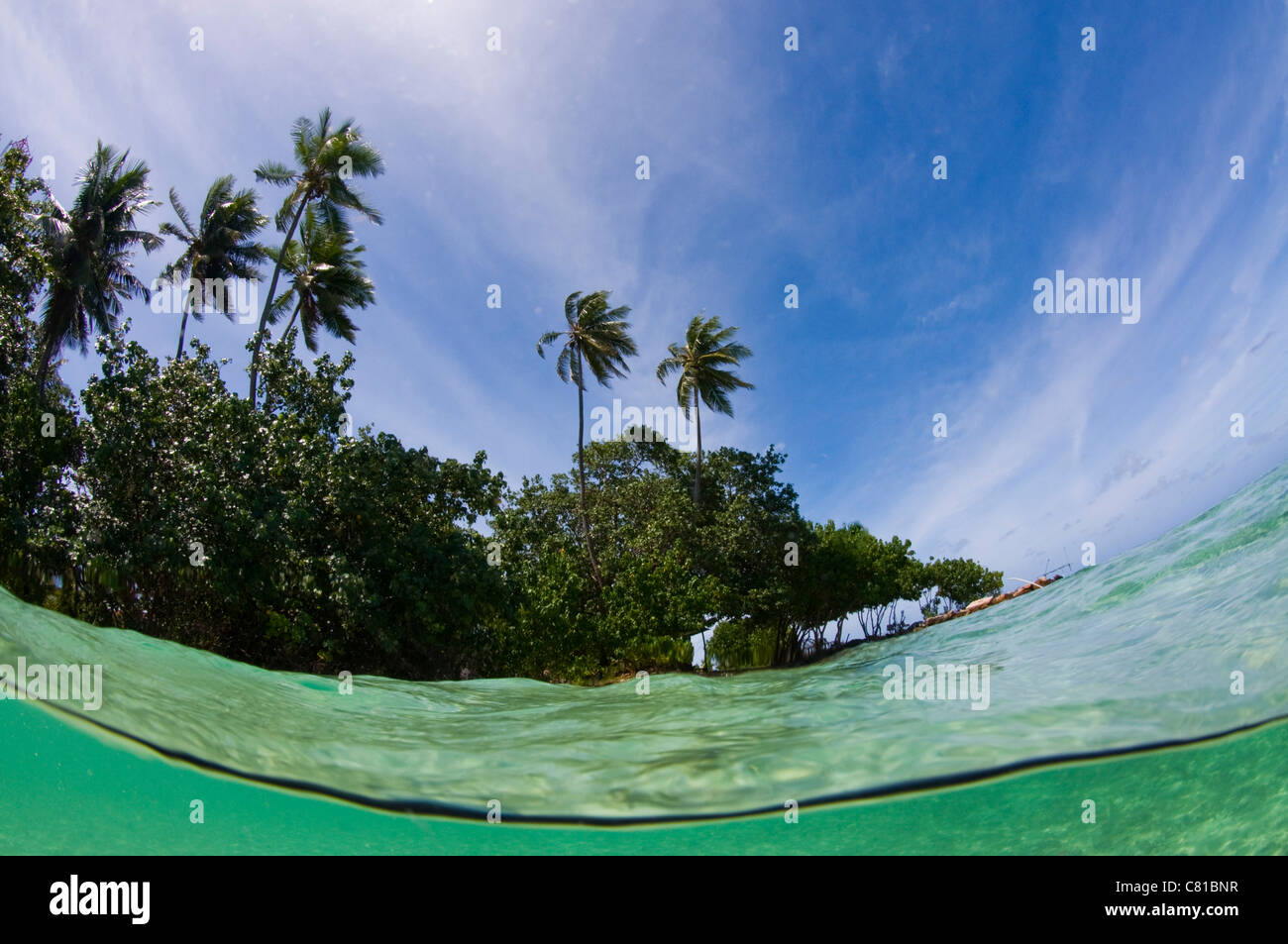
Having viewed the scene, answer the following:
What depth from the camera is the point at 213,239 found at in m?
27.1

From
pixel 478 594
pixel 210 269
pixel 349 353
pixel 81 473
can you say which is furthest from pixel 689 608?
pixel 210 269

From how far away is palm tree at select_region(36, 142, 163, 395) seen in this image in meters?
23.6

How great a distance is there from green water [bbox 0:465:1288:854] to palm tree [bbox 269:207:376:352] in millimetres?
17249

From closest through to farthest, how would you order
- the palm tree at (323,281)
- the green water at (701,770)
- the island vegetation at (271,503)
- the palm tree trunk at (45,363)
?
the green water at (701,770) → the island vegetation at (271,503) → the palm tree trunk at (45,363) → the palm tree at (323,281)

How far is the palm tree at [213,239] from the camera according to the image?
26.9 m

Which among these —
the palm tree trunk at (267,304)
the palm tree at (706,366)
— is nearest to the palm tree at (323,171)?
the palm tree trunk at (267,304)

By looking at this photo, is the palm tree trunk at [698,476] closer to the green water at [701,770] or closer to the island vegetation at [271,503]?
the island vegetation at [271,503]

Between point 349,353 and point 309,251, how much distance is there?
28.0 feet

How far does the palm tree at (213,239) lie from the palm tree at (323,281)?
163 inches

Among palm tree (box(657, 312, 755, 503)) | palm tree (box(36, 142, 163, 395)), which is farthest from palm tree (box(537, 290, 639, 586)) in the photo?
palm tree (box(36, 142, 163, 395))

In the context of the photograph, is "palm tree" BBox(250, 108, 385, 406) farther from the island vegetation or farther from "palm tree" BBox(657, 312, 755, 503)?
"palm tree" BBox(657, 312, 755, 503)

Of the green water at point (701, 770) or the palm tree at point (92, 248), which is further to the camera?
the palm tree at point (92, 248)

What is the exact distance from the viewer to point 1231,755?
775 centimetres
